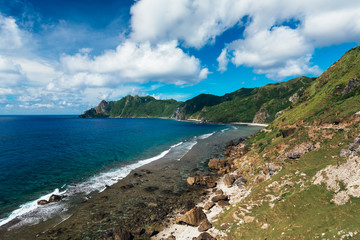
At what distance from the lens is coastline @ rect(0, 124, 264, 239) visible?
2486cm

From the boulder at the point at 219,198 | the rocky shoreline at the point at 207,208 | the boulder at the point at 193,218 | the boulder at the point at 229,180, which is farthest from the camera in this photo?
the boulder at the point at 229,180

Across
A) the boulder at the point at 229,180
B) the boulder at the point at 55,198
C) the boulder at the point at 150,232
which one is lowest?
the boulder at the point at 150,232

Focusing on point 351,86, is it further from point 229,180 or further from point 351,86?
point 229,180

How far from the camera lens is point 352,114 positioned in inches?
1542

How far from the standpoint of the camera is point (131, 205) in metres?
31.1

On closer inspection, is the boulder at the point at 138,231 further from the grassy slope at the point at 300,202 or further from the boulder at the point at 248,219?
the boulder at the point at 248,219

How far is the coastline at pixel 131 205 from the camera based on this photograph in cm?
2486

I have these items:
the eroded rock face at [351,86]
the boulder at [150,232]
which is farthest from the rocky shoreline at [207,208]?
the eroded rock face at [351,86]

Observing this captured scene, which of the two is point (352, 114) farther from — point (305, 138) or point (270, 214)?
point (270, 214)

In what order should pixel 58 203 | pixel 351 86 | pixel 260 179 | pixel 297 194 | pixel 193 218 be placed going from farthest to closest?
pixel 351 86
pixel 260 179
pixel 58 203
pixel 193 218
pixel 297 194

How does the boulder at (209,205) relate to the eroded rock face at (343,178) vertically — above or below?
below

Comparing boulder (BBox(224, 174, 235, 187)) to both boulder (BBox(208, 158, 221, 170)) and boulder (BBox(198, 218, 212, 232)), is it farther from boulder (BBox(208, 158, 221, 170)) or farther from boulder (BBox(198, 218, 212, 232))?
boulder (BBox(198, 218, 212, 232))

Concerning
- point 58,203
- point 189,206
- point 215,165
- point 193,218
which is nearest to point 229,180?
point 189,206

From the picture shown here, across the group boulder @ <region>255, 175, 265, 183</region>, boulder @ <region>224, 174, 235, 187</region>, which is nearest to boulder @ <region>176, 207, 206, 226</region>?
boulder @ <region>224, 174, 235, 187</region>
